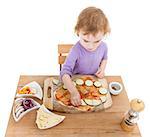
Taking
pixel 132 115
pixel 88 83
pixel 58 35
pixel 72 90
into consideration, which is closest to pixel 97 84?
pixel 88 83

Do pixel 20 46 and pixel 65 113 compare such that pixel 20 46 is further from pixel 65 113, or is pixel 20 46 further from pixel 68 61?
pixel 65 113

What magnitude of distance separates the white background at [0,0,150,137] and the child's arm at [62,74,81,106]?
0.90 m

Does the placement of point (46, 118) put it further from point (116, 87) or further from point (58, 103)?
point (116, 87)

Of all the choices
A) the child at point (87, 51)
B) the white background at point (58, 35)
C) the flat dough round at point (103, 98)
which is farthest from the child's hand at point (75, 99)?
the white background at point (58, 35)

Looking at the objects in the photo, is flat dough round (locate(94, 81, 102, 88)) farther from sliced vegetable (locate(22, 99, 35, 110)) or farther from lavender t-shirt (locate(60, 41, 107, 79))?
sliced vegetable (locate(22, 99, 35, 110))

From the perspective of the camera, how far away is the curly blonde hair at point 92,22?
110 centimetres

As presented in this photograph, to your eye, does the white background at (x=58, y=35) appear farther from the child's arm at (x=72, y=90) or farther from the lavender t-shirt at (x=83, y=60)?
the child's arm at (x=72, y=90)

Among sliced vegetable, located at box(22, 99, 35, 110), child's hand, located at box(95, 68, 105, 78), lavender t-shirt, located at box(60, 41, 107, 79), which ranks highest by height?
lavender t-shirt, located at box(60, 41, 107, 79)

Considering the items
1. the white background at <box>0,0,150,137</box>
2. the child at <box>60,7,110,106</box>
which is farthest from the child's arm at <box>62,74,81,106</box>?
the white background at <box>0,0,150,137</box>

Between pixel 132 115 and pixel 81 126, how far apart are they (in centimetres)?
21

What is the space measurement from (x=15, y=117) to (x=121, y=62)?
1274 millimetres

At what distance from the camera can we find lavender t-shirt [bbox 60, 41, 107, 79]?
1.26 meters

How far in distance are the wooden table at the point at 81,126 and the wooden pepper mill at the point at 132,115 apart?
24 millimetres
